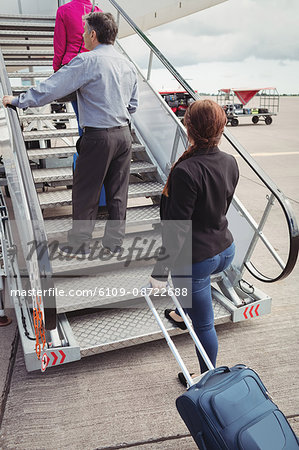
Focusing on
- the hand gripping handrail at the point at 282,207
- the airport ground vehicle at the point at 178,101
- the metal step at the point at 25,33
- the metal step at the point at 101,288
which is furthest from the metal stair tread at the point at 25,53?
the airport ground vehicle at the point at 178,101

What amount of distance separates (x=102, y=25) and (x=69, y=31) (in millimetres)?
818

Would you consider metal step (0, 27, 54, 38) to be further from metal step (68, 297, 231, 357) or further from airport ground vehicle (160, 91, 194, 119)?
airport ground vehicle (160, 91, 194, 119)

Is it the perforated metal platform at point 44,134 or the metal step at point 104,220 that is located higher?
the perforated metal platform at point 44,134

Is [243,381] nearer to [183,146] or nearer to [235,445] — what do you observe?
[235,445]

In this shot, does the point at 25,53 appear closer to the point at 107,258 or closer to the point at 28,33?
the point at 28,33

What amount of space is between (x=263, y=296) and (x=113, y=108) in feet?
6.08

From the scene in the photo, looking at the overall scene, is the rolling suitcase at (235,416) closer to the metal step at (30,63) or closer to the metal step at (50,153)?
the metal step at (50,153)

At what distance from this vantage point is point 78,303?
2.93 m

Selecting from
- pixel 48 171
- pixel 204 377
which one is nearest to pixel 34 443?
pixel 204 377

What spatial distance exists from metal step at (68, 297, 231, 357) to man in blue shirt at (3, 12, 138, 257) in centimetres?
51

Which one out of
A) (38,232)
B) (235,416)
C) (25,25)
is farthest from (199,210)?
(25,25)

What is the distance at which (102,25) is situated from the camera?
8.65 feet

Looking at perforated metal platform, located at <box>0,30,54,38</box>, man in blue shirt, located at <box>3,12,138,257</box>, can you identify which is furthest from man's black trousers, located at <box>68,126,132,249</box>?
perforated metal platform, located at <box>0,30,54,38</box>

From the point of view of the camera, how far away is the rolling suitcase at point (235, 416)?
155 centimetres
